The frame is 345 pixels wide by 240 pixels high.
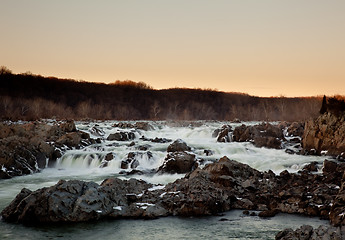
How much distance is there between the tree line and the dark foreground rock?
7817 centimetres

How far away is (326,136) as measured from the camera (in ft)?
77.6

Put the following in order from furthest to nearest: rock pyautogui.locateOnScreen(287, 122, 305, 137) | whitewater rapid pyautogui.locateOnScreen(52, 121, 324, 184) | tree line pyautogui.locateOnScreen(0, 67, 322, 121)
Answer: tree line pyautogui.locateOnScreen(0, 67, 322, 121) < rock pyautogui.locateOnScreen(287, 122, 305, 137) < whitewater rapid pyautogui.locateOnScreen(52, 121, 324, 184)

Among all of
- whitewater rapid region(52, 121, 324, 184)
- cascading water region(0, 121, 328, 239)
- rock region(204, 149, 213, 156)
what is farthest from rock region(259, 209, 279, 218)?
rock region(204, 149, 213, 156)

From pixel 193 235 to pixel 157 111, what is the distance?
332 feet

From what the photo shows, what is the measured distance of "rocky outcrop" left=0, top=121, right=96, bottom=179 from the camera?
2052cm

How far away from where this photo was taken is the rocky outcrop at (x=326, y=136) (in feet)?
73.7

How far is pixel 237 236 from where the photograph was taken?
34.1 ft

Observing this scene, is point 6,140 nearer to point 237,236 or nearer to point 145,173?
point 145,173

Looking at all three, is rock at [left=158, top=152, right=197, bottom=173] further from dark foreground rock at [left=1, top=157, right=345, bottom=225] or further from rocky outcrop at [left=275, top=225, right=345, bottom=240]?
rocky outcrop at [left=275, top=225, right=345, bottom=240]

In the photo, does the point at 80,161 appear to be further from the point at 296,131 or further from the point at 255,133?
the point at 296,131

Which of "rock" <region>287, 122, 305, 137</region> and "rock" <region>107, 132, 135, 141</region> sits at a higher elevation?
"rock" <region>287, 122, 305, 137</region>

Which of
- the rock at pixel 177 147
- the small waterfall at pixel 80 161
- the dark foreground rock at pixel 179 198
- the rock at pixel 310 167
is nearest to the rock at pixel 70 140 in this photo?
the small waterfall at pixel 80 161

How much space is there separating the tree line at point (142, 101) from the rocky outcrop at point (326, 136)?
225ft

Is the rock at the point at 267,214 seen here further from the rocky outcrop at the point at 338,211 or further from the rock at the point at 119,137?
the rock at the point at 119,137
